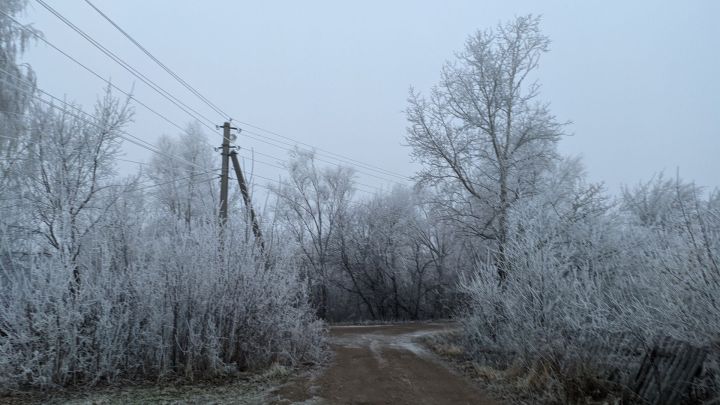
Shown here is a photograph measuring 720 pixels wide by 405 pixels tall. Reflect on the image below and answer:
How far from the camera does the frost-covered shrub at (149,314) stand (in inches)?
318

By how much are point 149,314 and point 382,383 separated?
4723 millimetres

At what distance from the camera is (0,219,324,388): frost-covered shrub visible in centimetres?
809

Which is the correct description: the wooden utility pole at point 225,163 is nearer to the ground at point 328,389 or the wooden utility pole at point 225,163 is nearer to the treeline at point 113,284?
the treeline at point 113,284

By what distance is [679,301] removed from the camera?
22.6 feet

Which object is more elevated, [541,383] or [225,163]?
[225,163]

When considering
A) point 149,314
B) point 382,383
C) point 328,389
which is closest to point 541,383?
point 382,383

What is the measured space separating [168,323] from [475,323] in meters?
8.41

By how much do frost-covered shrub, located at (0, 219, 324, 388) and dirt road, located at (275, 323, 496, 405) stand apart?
1.59 meters

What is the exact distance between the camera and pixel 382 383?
939 centimetres

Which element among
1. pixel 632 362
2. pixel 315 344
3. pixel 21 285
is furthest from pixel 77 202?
pixel 632 362

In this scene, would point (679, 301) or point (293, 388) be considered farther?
point (293, 388)

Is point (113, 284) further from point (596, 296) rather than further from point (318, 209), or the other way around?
point (318, 209)

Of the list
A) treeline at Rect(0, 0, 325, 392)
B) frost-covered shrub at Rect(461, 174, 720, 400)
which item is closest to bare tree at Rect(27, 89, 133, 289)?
treeline at Rect(0, 0, 325, 392)

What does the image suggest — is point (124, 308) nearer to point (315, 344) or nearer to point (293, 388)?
point (293, 388)
